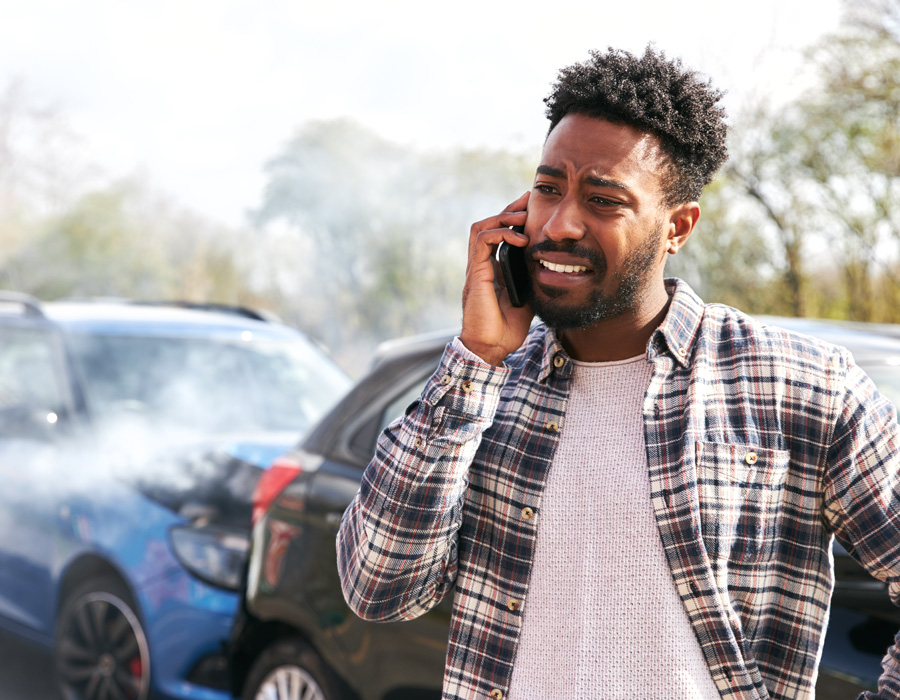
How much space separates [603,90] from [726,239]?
334 inches

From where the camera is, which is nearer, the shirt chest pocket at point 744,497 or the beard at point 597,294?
the shirt chest pocket at point 744,497

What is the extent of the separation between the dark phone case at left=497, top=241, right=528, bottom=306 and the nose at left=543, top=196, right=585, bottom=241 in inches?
3.0

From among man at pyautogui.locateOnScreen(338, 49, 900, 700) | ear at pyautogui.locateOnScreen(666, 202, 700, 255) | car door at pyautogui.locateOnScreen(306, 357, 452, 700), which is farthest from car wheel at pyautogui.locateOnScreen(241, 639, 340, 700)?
ear at pyautogui.locateOnScreen(666, 202, 700, 255)

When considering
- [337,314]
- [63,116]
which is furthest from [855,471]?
[63,116]

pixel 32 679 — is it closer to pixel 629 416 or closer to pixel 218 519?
pixel 218 519

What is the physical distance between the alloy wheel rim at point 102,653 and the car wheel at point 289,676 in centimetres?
80

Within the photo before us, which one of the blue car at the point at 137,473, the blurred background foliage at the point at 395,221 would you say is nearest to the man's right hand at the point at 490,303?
the blue car at the point at 137,473

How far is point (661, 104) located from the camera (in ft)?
5.83

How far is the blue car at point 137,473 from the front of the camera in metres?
3.96

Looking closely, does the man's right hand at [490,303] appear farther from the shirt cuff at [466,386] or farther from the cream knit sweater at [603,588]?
the cream knit sweater at [603,588]

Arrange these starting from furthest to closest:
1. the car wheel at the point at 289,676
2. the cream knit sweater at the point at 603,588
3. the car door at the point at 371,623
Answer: the car wheel at the point at 289,676
the car door at the point at 371,623
the cream knit sweater at the point at 603,588

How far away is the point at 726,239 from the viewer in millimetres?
9836

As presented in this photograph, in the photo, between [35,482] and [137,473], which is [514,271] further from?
[35,482]

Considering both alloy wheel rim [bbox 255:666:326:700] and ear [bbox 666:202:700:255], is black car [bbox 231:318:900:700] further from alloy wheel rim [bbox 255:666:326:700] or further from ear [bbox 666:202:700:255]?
ear [bbox 666:202:700:255]
